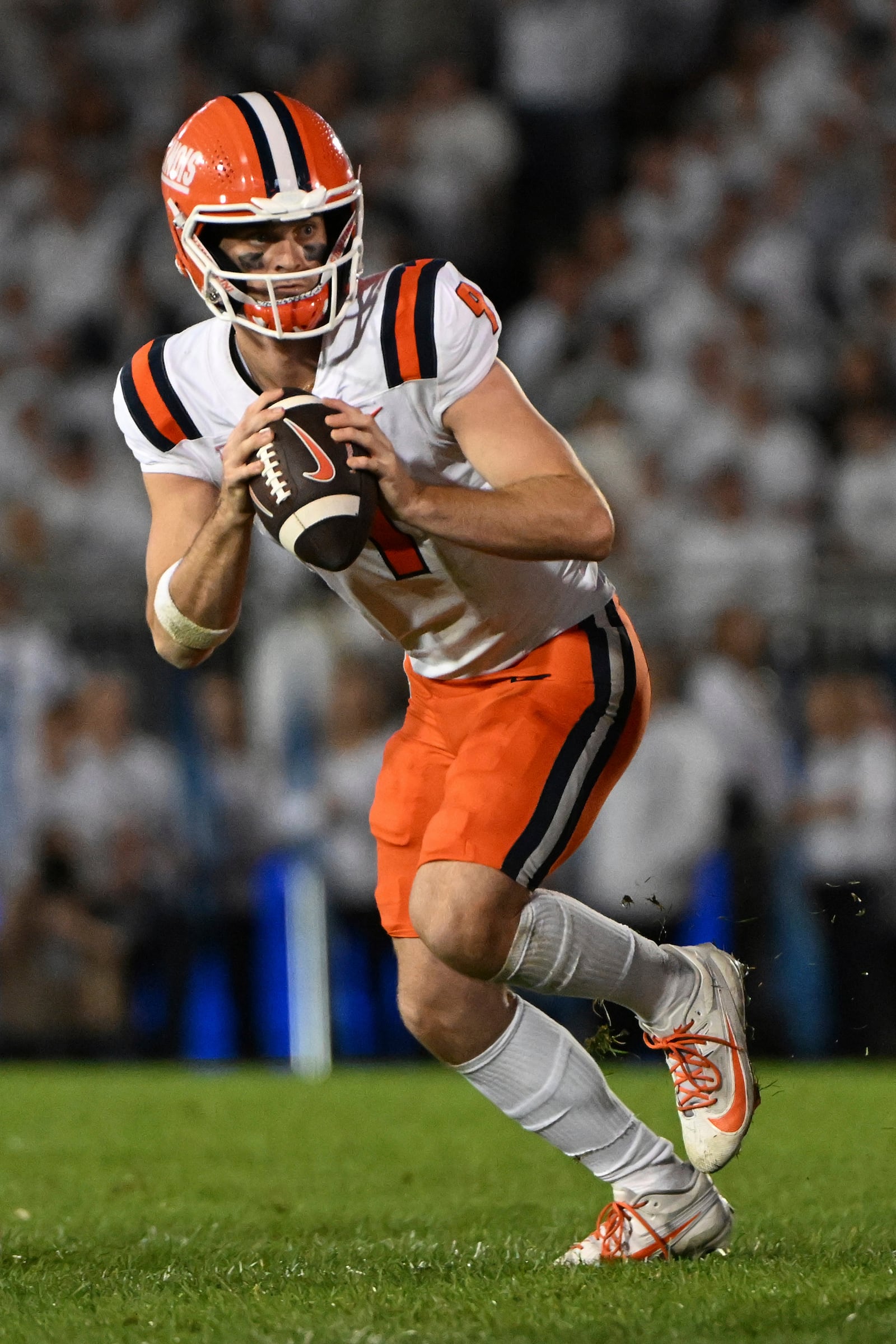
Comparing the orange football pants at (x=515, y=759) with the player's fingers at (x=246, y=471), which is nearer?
the player's fingers at (x=246, y=471)

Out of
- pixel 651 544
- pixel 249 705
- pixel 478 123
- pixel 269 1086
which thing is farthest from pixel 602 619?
pixel 478 123

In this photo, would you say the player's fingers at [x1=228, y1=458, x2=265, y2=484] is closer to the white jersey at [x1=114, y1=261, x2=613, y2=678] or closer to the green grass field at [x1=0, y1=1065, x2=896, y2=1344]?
the white jersey at [x1=114, y1=261, x2=613, y2=678]

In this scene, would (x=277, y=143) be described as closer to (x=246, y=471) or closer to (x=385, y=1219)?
(x=246, y=471)

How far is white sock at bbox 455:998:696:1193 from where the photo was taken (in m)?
3.37

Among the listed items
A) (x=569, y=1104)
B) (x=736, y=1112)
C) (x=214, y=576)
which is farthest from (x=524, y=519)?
(x=736, y=1112)

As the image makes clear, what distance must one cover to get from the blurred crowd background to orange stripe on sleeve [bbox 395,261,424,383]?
7.84 feet

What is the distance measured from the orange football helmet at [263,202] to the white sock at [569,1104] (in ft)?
4.37

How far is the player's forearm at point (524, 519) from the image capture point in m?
3.07

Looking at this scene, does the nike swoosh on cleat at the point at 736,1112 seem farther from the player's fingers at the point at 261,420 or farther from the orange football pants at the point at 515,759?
the player's fingers at the point at 261,420

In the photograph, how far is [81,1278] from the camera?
320cm

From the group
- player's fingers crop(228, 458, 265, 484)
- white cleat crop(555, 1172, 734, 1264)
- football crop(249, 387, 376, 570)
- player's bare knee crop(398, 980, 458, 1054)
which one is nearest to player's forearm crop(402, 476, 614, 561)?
football crop(249, 387, 376, 570)

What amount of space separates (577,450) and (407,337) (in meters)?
6.01

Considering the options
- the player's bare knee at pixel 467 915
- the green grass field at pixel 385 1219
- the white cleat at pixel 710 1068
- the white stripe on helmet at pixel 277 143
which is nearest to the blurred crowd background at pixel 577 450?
the green grass field at pixel 385 1219

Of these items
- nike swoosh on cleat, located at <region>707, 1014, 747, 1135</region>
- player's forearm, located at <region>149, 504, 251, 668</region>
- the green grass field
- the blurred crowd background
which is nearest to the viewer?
the green grass field
